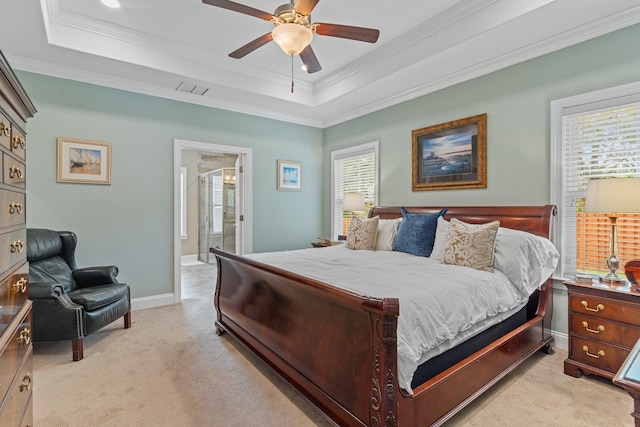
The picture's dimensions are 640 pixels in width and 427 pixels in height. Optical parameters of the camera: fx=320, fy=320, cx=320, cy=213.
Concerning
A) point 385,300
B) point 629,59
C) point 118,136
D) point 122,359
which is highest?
point 629,59

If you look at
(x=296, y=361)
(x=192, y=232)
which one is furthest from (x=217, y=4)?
(x=192, y=232)

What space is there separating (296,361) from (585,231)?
2.64 m

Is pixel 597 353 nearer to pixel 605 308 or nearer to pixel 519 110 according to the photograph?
pixel 605 308

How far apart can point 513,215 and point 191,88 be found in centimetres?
390

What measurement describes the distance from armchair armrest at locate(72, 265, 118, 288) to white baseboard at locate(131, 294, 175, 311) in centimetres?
71

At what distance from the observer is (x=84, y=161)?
3625mm

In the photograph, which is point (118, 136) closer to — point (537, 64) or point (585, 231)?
point (537, 64)

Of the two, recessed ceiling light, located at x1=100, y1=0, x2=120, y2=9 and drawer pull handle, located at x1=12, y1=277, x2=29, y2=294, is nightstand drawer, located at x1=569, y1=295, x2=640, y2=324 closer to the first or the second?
drawer pull handle, located at x1=12, y1=277, x2=29, y2=294

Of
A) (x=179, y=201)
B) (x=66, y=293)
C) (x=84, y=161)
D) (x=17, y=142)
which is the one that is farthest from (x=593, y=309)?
(x=84, y=161)

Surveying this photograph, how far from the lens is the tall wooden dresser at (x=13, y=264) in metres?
1.05

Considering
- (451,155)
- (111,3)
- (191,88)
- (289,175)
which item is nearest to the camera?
(111,3)

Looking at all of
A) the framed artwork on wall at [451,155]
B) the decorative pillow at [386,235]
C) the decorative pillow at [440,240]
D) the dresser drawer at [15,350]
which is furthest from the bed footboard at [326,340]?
the framed artwork on wall at [451,155]

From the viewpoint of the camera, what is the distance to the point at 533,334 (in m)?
2.53

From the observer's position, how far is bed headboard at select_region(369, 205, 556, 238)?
9.12 feet
